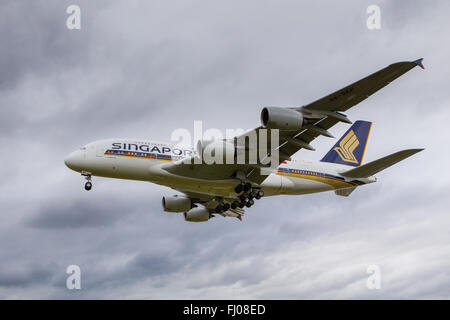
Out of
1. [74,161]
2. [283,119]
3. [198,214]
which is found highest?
[283,119]

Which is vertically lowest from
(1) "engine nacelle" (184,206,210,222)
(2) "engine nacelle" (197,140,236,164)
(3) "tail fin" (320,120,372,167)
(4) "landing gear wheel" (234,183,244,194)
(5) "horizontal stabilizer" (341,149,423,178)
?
(1) "engine nacelle" (184,206,210,222)

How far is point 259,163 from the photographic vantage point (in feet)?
130

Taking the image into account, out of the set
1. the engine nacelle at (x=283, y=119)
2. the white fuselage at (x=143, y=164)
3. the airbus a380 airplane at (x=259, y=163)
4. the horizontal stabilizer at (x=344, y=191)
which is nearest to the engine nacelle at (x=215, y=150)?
the airbus a380 airplane at (x=259, y=163)

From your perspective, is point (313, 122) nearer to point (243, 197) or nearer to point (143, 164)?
point (243, 197)

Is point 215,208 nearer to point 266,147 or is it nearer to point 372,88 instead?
point 266,147

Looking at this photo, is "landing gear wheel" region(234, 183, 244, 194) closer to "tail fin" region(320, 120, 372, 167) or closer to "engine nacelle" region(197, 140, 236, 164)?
"engine nacelle" region(197, 140, 236, 164)

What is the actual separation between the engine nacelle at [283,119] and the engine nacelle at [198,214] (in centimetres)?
1935

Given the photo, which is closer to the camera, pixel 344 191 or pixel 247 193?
pixel 247 193

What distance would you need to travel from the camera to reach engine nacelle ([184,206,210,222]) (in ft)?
163

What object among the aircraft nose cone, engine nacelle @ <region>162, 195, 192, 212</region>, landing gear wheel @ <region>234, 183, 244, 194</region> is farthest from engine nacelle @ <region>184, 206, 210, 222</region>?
the aircraft nose cone

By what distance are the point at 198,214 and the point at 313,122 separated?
1979 centimetres

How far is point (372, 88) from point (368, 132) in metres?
21.8

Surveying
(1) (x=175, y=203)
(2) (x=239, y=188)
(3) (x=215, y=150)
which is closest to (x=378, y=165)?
(2) (x=239, y=188)

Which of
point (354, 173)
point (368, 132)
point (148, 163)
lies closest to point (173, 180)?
point (148, 163)
